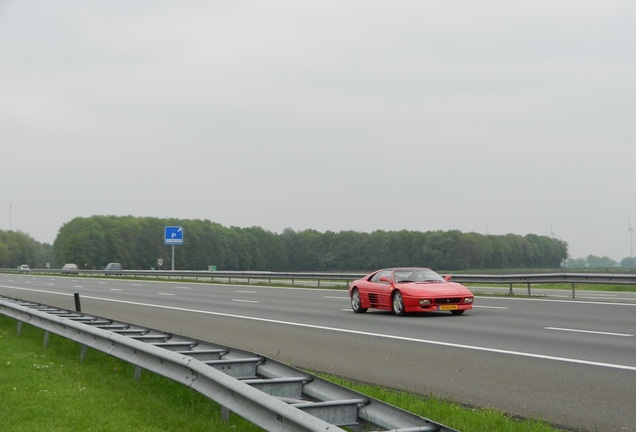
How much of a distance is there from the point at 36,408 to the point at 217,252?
117278 mm

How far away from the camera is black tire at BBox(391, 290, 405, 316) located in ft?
66.2

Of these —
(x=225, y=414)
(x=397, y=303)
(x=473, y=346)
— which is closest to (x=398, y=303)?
(x=397, y=303)

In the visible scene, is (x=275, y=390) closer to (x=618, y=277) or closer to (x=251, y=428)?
(x=251, y=428)

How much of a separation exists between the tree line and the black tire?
82.7ft

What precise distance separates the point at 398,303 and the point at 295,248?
2345 inches

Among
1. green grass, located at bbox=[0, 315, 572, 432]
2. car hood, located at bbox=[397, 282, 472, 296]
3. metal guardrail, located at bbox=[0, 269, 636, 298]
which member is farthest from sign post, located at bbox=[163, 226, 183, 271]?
green grass, located at bbox=[0, 315, 572, 432]

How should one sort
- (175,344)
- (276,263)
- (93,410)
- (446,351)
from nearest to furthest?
1. (93,410)
2. (175,344)
3. (446,351)
4. (276,263)

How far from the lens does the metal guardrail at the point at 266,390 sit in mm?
5465

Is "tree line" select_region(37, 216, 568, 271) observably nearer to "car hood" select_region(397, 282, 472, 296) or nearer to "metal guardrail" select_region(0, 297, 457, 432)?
"car hood" select_region(397, 282, 472, 296)

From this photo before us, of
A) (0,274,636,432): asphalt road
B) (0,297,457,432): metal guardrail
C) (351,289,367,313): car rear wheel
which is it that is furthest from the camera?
(351,289,367,313): car rear wheel

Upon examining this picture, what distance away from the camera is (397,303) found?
20.4m

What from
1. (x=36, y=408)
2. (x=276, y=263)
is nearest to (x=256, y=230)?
(x=276, y=263)

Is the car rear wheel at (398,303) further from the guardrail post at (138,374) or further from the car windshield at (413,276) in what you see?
the guardrail post at (138,374)

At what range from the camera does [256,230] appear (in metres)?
111
